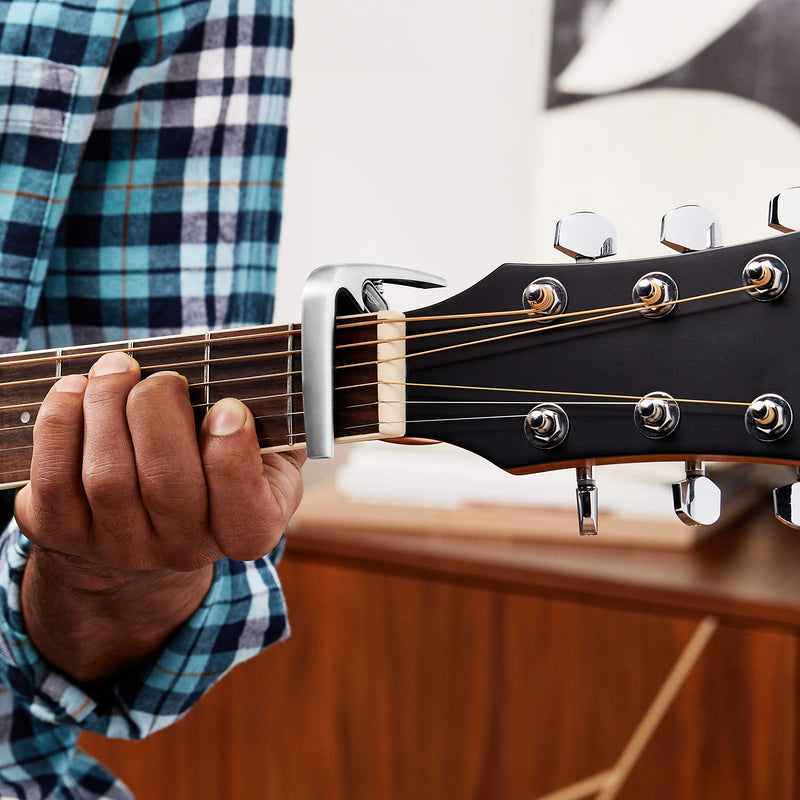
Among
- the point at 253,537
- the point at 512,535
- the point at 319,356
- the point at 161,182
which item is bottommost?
the point at 512,535

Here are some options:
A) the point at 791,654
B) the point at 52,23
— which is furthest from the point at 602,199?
the point at 52,23

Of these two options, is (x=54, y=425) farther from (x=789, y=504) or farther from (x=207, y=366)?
(x=789, y=504)

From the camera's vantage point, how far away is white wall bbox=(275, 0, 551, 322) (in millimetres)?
1268

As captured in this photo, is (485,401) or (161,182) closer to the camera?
(485,401)

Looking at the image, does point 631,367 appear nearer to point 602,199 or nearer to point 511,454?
point 511,454

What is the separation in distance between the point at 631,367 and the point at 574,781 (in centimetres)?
69

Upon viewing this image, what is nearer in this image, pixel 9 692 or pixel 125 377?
pixel 125 377

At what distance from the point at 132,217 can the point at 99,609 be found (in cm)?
33

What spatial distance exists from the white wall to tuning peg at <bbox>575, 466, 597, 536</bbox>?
2.79 ft

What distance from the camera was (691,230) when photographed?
1.26 ft

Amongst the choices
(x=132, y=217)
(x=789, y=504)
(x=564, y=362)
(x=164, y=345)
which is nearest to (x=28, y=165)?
(x=132, y=217)

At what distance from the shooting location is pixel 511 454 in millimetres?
434

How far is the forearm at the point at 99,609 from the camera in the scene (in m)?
0.57

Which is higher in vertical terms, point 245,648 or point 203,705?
point 245,648
